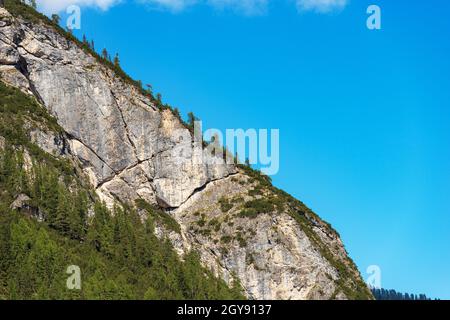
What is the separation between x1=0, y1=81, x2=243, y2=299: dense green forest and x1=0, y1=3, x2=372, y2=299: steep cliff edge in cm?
587

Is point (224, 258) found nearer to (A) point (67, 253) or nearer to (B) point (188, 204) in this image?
(B) point (188, 204)

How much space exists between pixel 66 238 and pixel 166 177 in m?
47.2

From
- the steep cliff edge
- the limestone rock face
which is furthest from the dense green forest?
the limestone rock face

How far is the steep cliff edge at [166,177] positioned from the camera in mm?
140625

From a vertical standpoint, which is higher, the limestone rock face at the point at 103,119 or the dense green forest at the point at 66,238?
the limestone rock face at the point at 103,119

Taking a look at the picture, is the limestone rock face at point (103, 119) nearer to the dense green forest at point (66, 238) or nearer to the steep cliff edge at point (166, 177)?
the steep cliff edge at point (166, 177)

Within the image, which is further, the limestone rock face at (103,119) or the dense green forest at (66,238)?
the limestone rock face at (103,119)

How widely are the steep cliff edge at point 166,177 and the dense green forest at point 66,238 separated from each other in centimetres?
587

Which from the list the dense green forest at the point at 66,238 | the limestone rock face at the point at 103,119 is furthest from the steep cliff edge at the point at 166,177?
the dense green forest at the point at 66,238

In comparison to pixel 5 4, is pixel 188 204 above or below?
below

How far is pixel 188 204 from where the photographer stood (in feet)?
499
